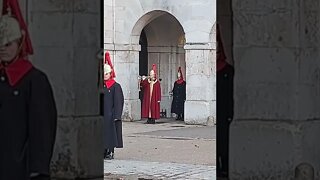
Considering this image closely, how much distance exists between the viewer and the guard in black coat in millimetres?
6113

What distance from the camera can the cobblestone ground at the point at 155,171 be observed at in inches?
476

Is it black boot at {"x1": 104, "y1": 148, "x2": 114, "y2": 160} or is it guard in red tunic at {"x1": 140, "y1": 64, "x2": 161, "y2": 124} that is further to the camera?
guard in red tunic at {"x1": 140, "y1": 64, "x2": 161, "y2": 124}

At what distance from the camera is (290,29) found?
751 centimetres

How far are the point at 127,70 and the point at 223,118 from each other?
16.7m

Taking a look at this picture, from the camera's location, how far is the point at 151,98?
25797 mm

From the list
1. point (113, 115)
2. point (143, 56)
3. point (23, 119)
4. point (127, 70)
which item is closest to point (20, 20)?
point (23, 119)

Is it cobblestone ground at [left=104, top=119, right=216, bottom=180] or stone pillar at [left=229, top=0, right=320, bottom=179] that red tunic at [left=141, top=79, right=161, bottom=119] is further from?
stone pillar at [left=229, top=0, right=320, bottom=179]

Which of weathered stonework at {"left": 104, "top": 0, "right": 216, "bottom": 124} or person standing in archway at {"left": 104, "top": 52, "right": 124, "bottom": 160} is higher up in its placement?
weathered stonework at {"left": 104, "top": 0, "right": 216, "bottom": 124}

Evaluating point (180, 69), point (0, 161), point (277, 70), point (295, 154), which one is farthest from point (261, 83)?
point (180, 69)

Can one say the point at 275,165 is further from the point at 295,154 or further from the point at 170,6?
the point at 170,6

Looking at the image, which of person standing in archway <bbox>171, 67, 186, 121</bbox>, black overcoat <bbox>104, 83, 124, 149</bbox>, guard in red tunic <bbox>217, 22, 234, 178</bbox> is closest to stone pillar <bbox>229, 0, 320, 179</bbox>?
guard in red tunic <bbox>217, 22, 234, 178</bbox>

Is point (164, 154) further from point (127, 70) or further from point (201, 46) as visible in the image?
point (127, 70)

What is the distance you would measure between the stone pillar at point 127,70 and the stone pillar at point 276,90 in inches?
710

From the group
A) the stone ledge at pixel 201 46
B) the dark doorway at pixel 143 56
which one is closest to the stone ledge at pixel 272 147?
the stone ledge at pixel 201 46
